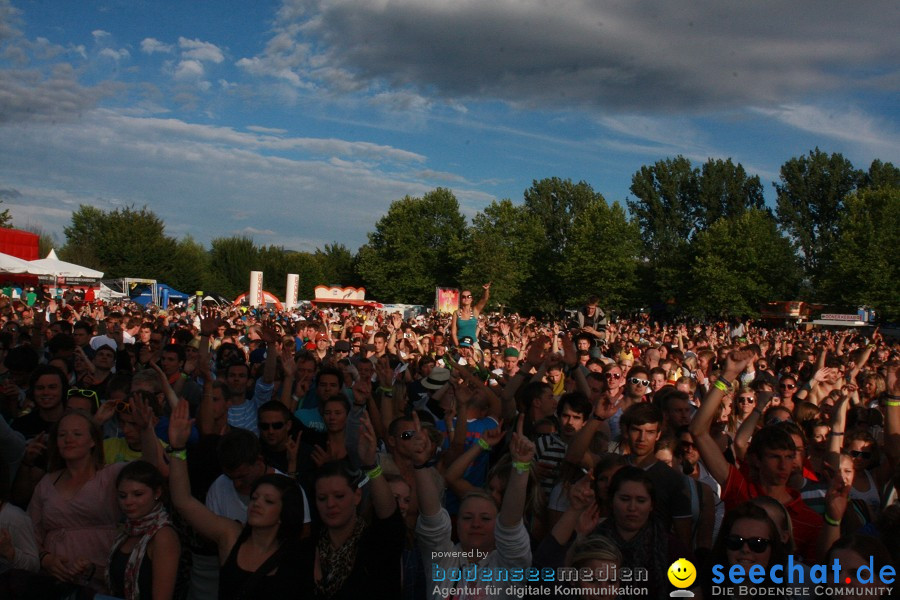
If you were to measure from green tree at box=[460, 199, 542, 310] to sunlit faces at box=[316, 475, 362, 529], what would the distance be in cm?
5070

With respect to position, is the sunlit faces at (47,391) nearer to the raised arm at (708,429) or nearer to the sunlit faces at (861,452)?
the raised arm at (708,429)

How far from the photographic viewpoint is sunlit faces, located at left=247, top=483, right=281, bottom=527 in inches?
124

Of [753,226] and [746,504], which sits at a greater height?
[753,226]

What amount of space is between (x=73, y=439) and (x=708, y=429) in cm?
361

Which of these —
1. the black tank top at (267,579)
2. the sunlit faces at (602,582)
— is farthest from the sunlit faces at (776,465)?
the black tank top at (267,579)

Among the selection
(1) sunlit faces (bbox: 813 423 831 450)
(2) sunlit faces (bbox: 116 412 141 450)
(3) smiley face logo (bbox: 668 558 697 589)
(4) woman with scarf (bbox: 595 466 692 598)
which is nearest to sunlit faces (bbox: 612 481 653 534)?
(4) woman with scarf (bbox: 595 466 692 598)

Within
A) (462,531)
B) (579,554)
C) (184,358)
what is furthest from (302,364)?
(579,554)

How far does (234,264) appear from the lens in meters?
73.8

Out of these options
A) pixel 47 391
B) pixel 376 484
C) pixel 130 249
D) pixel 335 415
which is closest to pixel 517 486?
pixel 376 484

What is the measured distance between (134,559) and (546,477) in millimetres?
2353

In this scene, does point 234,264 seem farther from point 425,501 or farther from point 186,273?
point 425,501

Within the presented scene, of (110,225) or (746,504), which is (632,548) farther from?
(110,225)

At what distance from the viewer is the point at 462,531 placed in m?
3.15

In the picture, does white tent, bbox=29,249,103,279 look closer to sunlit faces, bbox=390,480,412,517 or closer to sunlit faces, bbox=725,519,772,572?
sunlit faces, bbox=390,480,412,517
